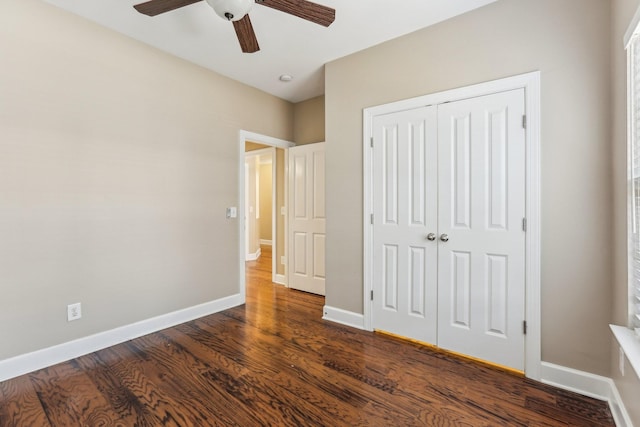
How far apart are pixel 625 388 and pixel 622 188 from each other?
107cm

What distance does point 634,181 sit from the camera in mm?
1484

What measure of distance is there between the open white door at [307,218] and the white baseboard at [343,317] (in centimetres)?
85

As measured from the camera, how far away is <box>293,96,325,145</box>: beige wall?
4.05 metres

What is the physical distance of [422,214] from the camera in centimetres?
249

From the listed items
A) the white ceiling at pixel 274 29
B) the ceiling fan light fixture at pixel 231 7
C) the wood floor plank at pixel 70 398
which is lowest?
the wood floor plank at pixel 70 398

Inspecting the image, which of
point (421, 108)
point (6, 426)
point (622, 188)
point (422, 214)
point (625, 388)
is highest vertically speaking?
point (421, 108)

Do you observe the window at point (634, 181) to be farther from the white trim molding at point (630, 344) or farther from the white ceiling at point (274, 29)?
the white ceiling at point (274, 29)

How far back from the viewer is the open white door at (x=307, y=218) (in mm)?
3939

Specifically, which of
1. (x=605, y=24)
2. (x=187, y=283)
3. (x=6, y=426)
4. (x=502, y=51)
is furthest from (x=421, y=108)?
(x=6, y=426)

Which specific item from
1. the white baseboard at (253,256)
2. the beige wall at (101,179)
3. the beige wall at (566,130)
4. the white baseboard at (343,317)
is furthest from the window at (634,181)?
the white baseboard at (253,256)

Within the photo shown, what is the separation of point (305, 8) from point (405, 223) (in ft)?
5.82

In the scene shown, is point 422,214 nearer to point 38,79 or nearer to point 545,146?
point 545,146

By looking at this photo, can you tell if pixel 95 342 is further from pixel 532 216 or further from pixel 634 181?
pixel 634 181

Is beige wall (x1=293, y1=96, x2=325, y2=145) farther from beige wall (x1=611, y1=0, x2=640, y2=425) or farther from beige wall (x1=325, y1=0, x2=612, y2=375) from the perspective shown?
beige wall (x1=611, y1=0, x2=640, y2=425)
